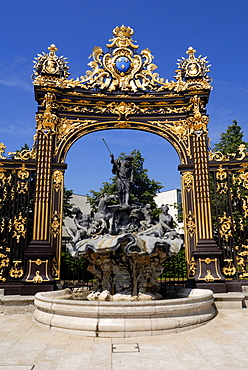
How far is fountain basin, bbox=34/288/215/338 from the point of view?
17.7ft

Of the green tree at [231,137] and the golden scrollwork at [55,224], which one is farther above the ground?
the green tree at [231,137]

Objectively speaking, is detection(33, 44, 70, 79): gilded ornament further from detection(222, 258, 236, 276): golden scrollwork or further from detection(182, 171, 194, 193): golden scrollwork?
detection(222, 258, 236, 276): golden scrollwork

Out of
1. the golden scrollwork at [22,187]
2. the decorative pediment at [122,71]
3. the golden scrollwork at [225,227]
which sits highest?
the decorative pediment at [122,71]

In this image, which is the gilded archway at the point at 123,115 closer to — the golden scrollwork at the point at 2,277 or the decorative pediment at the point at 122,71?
the decorative pediment at the point at 122,71

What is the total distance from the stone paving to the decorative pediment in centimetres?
785

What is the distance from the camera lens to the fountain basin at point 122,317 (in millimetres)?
5395

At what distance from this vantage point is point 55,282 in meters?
9.17

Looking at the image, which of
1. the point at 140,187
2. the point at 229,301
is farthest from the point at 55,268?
the point at 140,187

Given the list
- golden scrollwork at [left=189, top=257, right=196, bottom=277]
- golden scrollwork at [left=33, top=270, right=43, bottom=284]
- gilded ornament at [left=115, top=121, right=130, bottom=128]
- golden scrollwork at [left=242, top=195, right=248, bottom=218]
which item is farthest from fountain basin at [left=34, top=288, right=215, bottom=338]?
gilded ornament at [left=115, top=121, right=130, bottom=128]

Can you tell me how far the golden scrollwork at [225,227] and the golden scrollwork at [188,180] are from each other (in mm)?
1373

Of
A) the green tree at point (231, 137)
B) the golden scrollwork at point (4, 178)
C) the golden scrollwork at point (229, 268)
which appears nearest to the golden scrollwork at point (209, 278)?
the golden scrollwork at point (229, 268)

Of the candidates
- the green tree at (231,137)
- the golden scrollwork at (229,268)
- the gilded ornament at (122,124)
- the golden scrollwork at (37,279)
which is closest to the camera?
the golden scrollwork at (37,279)

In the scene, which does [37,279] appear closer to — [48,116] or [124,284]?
[124,284]

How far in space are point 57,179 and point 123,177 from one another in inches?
84.9
